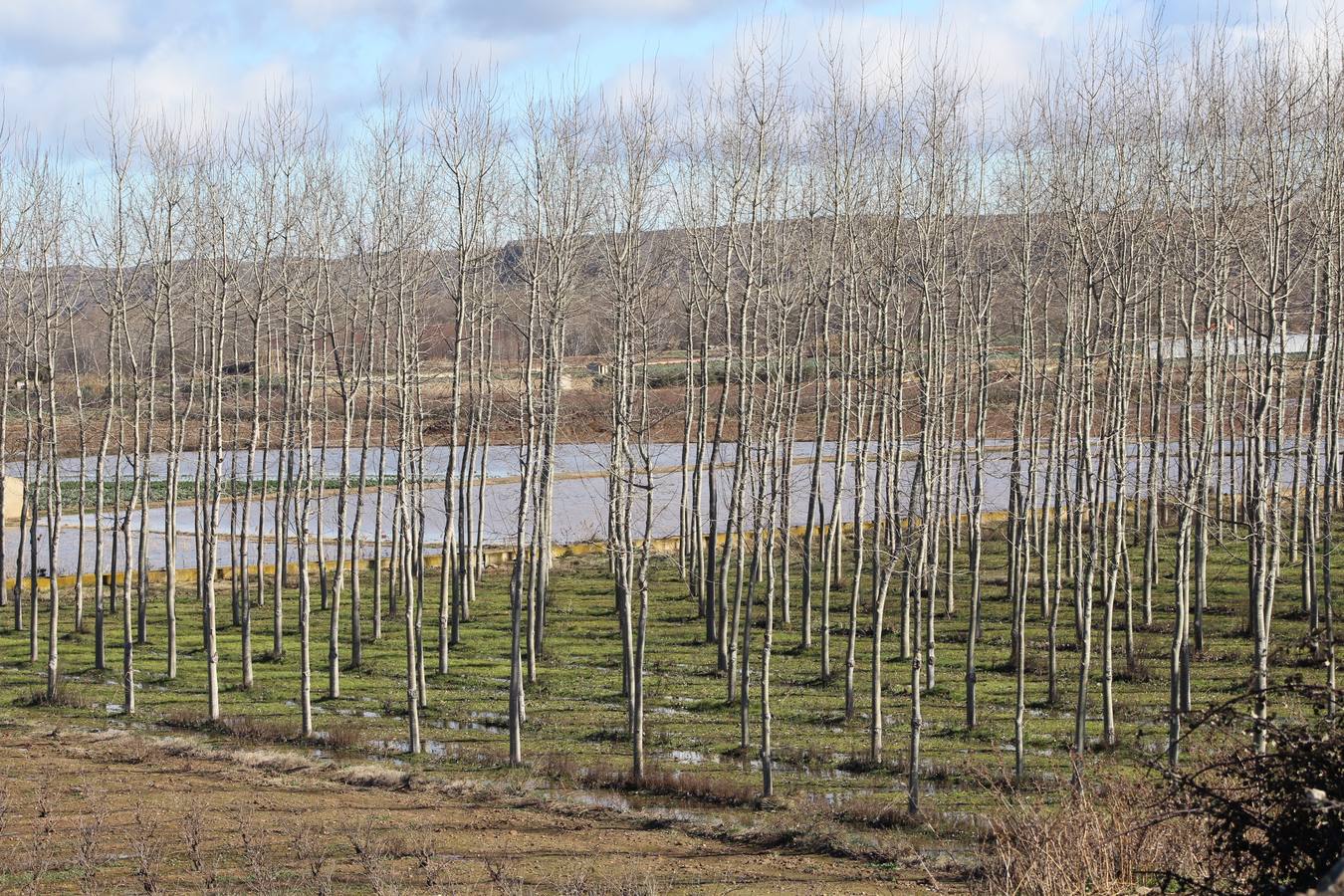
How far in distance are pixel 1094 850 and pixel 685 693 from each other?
15330 mm

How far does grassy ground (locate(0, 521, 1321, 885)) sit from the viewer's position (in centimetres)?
1791

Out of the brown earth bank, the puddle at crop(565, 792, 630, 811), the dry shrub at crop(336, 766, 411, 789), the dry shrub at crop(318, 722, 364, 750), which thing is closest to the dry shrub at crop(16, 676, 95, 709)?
the brown earth bank

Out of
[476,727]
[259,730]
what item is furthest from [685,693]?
[259,730]

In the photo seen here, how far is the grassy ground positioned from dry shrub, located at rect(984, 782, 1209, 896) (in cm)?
286

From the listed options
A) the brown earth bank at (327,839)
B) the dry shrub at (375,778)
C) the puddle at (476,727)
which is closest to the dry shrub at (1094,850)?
the brown earth bank at (327,839)

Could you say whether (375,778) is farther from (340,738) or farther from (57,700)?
(57,700)

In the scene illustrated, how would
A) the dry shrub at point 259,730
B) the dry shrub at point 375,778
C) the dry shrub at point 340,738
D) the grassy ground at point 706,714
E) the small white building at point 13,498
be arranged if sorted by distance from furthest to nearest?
the small white building at point 13,498, the dry shrub at point 259,730, the dry shrub at point 340,738, the dry shrub at point 375,778, the grassy ground at point 706,714

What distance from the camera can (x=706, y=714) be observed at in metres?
23.8

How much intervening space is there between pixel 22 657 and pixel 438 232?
47.1ft

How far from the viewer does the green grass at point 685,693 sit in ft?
67.4

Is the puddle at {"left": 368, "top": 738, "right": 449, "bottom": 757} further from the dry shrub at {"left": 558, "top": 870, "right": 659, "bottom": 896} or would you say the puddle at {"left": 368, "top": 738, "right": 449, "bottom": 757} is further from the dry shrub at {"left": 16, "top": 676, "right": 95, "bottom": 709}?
the dry shrub at {"left": 558, "top": 870, "right": 659, "bottom": 896}

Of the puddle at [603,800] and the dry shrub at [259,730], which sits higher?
the dry shrub at [259,730]

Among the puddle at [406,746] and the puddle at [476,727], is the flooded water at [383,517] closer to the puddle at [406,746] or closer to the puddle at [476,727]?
the puddle at [476,727]

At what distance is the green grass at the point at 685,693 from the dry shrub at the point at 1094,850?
16.5 ft
